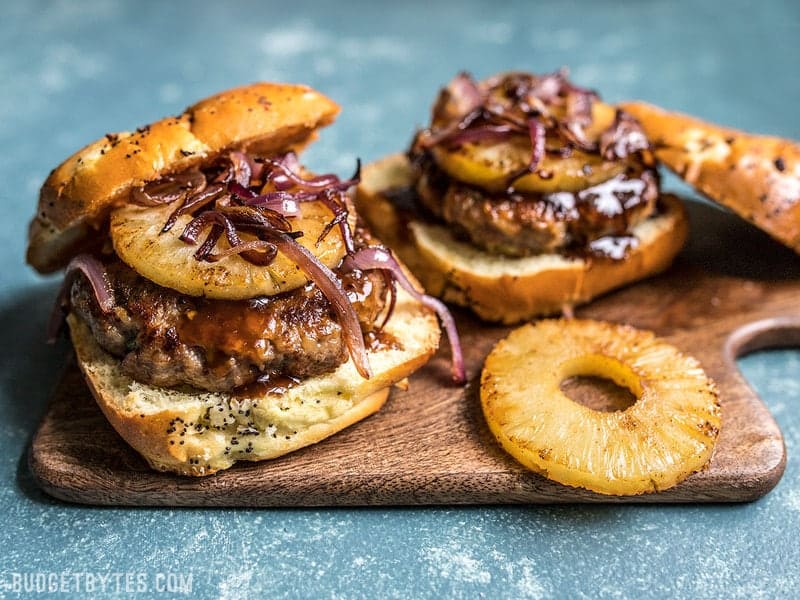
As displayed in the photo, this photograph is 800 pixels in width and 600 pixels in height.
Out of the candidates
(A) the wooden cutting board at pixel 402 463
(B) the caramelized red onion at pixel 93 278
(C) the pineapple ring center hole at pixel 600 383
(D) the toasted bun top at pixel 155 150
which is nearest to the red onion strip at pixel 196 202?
(D) the toasted bun top at pixel 155 150

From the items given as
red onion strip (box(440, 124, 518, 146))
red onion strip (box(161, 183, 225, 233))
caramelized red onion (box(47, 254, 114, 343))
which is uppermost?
red onion strip (box(161, 183, 225, 233))

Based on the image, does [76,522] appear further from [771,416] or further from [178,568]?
[771,416]

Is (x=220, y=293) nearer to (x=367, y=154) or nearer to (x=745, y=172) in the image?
(x=745, y=172)

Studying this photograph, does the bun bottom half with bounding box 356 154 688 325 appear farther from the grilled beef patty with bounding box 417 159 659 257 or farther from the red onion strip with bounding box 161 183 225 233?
the red onion strip with bounding box 161 183 225 233

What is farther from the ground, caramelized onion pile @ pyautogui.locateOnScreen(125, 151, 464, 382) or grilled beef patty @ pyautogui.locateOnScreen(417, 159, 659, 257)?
caramelized onion pile @ pyautogui.locateOnScreen(125, 151, 464, 382)

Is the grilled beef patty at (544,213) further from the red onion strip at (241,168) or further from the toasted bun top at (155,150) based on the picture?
the red onion strip at (241,168)

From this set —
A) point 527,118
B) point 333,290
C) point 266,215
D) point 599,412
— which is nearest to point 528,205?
point 527,118

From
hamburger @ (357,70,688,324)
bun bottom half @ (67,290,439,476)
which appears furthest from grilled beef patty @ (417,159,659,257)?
bun bottom half @ (67,290,439,476)
